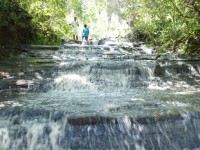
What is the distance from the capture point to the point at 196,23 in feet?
41.3

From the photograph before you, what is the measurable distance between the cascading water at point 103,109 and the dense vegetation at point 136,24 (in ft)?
9.36

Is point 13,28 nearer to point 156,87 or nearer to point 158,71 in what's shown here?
point 158,71

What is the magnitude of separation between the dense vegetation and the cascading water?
2.85 metres

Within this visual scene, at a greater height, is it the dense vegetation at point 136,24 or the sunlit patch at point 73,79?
the dense vegetation at point 136,24

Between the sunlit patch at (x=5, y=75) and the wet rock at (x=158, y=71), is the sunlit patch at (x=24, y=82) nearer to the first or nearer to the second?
the sunlit patch at (x=5, y=75)

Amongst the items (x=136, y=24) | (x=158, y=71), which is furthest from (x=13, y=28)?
(x=136, y=24)

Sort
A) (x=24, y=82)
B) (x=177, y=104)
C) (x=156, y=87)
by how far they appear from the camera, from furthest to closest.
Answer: (x=156, y=87) < (x=24, y=82) < (x=177, y=104)

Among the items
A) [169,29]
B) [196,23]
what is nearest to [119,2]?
[169,29]

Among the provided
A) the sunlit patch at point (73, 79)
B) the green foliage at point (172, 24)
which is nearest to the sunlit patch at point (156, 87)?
the sunlit patch at point (73, 79)

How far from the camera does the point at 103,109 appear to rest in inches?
273

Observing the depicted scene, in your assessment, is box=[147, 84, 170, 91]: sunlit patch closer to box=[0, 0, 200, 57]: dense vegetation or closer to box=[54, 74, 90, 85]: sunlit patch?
box=[54, 74, 90, 85]: sunlit patch

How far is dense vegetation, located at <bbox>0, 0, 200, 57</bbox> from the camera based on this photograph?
42.0ft

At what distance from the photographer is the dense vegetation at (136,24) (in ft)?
42.0

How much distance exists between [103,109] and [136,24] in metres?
13.2
